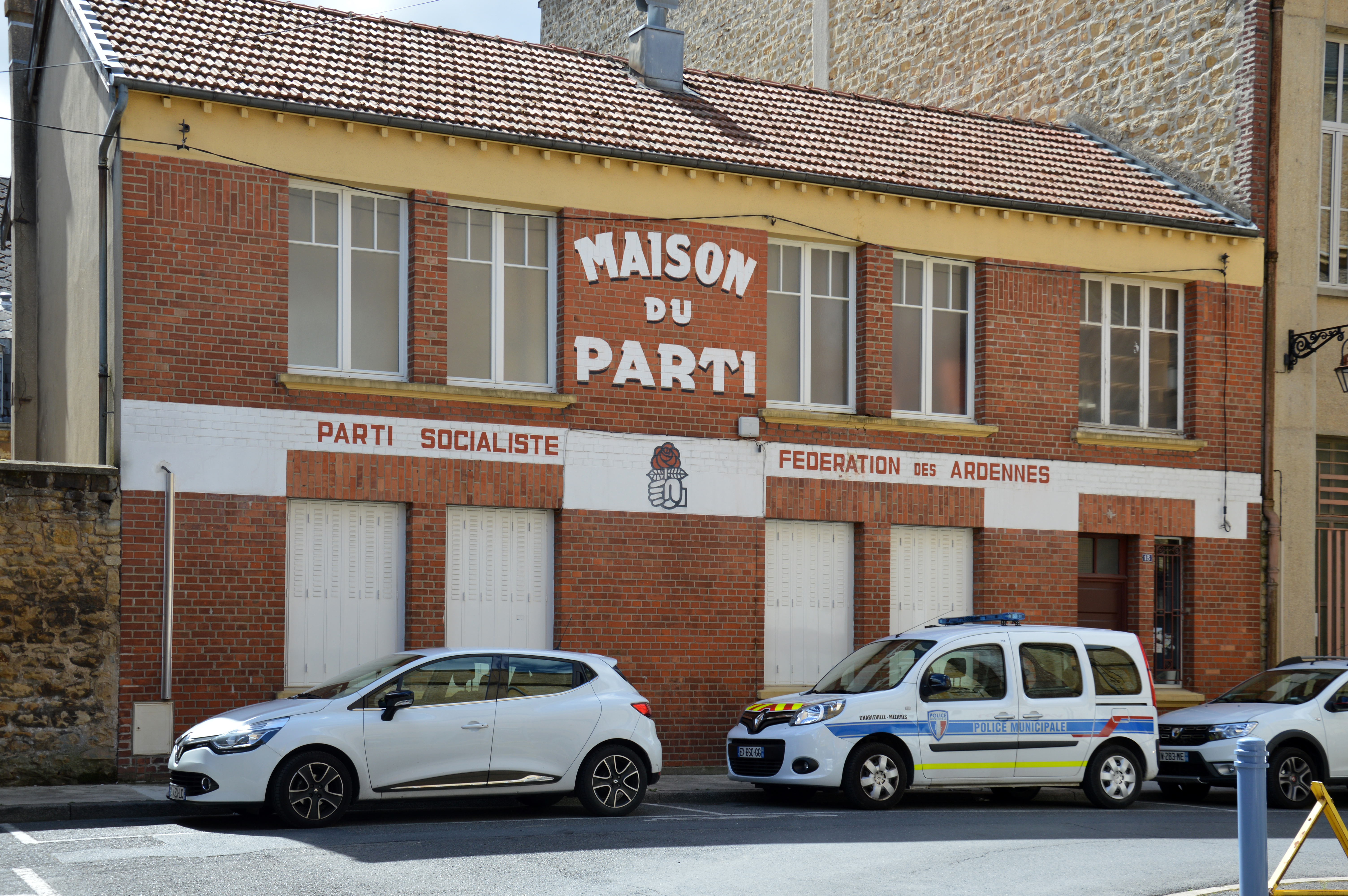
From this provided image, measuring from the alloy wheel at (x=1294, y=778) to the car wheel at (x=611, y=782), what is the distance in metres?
6.87

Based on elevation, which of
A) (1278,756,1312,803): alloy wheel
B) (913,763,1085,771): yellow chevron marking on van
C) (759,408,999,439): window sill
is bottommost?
(1278,756,1312,803): alloy wheel

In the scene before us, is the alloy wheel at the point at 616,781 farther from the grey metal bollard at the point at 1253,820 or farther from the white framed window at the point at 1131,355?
the white framed window at the point at 1131,355

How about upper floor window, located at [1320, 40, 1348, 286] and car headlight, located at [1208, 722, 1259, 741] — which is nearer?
car headlight, located at [1208, 722, 1259, 741]

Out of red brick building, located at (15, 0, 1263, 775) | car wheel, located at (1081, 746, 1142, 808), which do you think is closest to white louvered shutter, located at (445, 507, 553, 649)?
red brick building, located at (15, 0, 1263, 775)

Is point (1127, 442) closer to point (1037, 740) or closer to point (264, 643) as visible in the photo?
point (1037, 740)

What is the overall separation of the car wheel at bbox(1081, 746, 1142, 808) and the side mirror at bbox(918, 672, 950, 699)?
71.8 inches

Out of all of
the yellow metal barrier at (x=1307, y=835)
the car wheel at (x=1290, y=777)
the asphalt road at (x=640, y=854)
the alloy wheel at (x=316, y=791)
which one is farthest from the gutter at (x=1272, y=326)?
the alloy wheel at (x=316, y=791)

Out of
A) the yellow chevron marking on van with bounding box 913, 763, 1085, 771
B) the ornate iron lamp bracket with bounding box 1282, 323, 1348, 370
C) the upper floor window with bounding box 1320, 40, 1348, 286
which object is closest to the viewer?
the yellow chevron marking on van with bounding box 913, 763, 1085, 771

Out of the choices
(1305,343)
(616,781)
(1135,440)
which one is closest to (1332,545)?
(1305,343)

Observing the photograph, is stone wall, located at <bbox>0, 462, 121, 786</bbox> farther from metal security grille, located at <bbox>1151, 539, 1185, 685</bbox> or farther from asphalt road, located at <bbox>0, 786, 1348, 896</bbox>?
metal security grille, located at <bbox>1151, 539, 1185, 685</bbox>

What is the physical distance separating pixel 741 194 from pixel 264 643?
7322 millimetres

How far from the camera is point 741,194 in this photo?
1742 centimetres

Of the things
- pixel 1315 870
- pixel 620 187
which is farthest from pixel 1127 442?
pixel 1315 870

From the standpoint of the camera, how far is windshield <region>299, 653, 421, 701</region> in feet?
39.5
